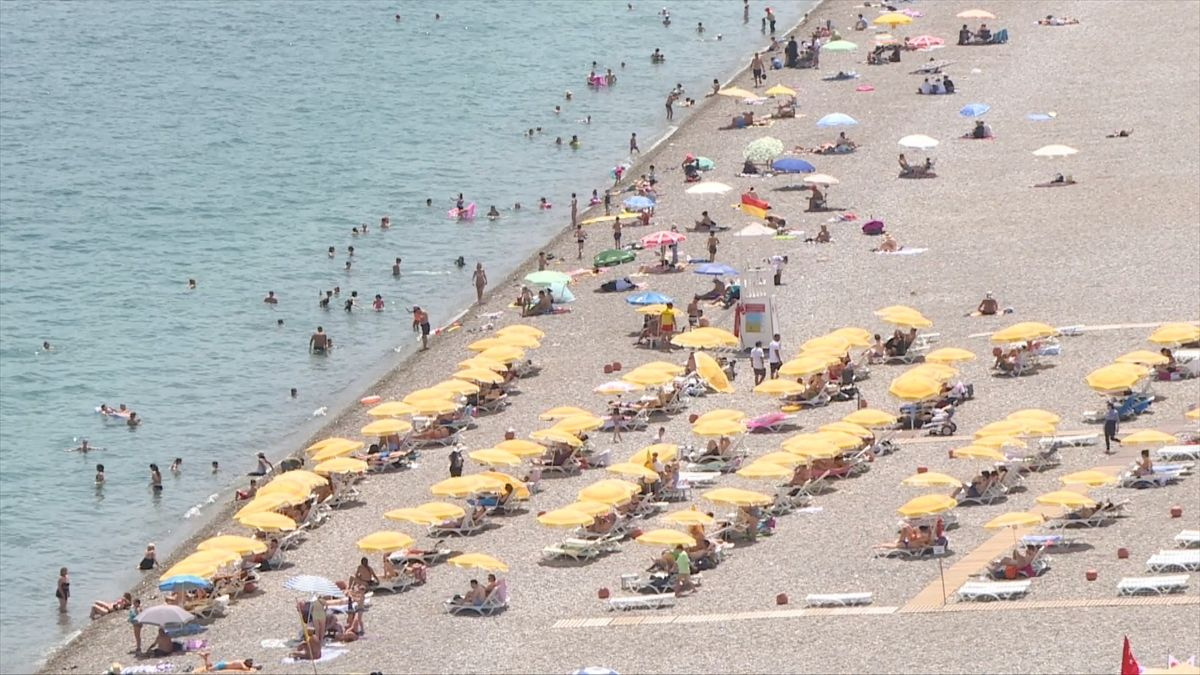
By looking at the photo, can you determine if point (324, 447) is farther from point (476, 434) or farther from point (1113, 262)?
point (1113, 262)

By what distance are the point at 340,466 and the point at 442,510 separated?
13.8 feet

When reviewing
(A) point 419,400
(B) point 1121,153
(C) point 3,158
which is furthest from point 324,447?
(C) point 3,158

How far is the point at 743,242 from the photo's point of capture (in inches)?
2175

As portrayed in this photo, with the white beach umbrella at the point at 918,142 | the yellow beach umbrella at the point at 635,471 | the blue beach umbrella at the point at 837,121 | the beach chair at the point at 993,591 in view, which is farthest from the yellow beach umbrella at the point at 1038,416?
the blue beach umbrella at the point at 837,121

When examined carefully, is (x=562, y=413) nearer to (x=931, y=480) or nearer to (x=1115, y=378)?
(x=931, y=480)

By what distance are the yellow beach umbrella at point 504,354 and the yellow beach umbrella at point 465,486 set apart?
7330 mm

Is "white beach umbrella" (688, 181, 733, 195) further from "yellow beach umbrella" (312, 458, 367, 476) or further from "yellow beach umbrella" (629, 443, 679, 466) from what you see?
"yellow beach umbrella" (629, 443, 679, 466)

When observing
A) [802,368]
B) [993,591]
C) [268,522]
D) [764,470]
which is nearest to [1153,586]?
[993,591]

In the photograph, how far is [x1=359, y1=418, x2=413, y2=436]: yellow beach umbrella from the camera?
139ft

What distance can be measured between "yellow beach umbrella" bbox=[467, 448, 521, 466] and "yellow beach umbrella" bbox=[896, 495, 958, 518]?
756 centimetres

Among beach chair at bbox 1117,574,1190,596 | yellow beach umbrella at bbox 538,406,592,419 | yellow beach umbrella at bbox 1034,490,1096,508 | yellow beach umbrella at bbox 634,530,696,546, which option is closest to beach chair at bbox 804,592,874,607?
yellow beach umbrella at bbox 634,530,696,546

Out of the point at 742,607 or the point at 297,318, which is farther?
the point at 297,318

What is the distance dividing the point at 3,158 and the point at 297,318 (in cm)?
2091

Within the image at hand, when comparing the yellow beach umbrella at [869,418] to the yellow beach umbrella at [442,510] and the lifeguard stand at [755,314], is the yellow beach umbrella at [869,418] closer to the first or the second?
the lifeguard stand at [755,314]
